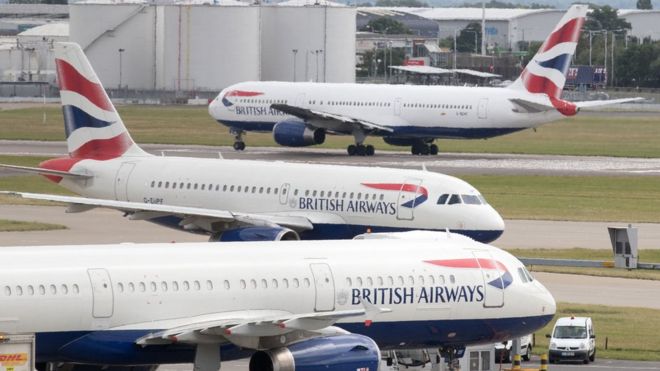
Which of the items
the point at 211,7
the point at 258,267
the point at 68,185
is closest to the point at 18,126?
the point at 211,7

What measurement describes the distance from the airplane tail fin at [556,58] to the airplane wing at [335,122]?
10977mm

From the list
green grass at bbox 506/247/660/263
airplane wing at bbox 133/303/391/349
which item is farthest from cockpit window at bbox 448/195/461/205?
airplane wing at bbox 133/303/391/349

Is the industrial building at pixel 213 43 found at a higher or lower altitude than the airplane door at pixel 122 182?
higher

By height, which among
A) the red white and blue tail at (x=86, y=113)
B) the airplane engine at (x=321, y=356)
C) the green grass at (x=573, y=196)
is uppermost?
the red white and blue tail at (x=86, y=113)

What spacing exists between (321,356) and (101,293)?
4.15 m

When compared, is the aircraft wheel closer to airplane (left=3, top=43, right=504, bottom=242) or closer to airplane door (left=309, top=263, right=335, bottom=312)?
airplane (left=3, top=43, right=504, bottom=242)

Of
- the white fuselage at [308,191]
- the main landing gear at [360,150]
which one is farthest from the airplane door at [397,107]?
the white fuselage at [308,191]

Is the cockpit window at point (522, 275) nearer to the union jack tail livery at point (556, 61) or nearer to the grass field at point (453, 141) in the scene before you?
the union jack tail livery at point (556, 61)

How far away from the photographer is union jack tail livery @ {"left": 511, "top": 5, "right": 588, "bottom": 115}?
338ft

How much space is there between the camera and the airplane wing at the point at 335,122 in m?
107

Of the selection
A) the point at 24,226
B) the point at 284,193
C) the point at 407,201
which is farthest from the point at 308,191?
the point at 24,226

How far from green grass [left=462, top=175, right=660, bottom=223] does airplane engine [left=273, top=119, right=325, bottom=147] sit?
16633 millimetres

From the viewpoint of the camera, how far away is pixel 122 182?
58.4 metres

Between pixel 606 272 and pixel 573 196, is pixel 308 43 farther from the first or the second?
pixel 606 272
